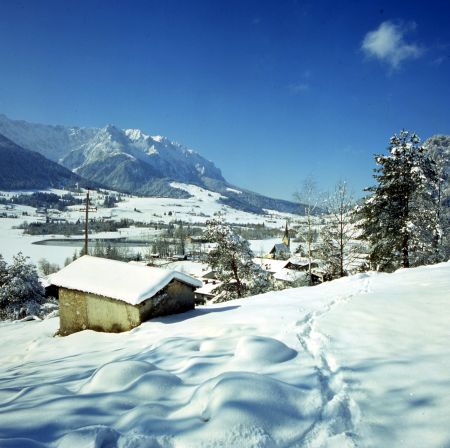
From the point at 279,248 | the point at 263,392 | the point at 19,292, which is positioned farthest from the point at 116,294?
the point at 279,248

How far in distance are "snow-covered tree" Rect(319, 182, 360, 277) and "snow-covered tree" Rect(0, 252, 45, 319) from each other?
30.9m

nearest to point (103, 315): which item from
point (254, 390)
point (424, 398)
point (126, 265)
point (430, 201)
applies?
point (126, 265)

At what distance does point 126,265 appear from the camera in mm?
16844

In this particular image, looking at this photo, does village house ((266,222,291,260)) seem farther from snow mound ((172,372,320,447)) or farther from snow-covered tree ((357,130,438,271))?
snow mound ((172,372,320,447))

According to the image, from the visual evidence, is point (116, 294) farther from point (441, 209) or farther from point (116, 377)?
point (441, 209)

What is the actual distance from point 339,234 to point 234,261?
30.3 ft

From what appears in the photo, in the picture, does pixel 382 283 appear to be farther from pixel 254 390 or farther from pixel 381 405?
pixel 254 390

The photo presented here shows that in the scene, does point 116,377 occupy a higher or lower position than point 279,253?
higher

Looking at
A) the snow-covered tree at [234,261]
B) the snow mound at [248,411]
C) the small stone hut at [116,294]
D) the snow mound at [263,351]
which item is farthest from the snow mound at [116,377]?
the snow-covered tree at [234,261]

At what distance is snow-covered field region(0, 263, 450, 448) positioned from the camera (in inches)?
141

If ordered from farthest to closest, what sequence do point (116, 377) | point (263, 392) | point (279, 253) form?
point (279, 253) → point (116, 377) → point (263, 392)

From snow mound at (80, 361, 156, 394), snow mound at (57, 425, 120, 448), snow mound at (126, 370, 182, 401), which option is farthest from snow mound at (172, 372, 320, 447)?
snow mound at (80, 361, 156, 394)

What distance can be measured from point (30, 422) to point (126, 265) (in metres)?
13.1

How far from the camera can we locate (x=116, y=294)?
14828 millimetres
